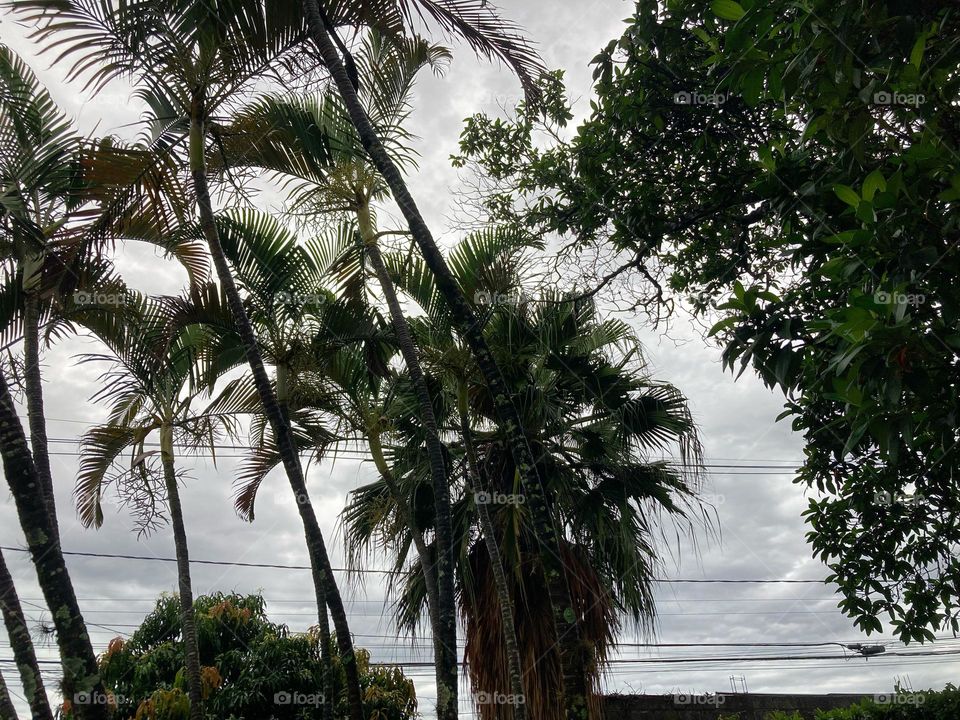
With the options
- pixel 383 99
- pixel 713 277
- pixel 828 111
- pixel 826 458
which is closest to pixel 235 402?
pixel 383 99

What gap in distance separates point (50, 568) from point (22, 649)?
102 cm

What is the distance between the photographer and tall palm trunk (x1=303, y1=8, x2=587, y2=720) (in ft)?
14.5

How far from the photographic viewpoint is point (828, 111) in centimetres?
382

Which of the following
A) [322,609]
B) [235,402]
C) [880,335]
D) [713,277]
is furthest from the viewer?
[235,402]

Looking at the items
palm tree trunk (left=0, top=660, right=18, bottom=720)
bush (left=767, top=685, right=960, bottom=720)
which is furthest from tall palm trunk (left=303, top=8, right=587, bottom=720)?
bush (left=767, top=685, right=960, bottom=720)

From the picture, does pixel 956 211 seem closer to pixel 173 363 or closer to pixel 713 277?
pixel 713 277

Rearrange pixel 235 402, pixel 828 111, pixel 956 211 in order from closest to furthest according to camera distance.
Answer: pixel 956 211, pixel 828 111, pixel 235 402

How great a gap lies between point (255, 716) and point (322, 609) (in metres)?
3.13

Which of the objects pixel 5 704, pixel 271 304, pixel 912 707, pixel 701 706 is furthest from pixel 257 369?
pixel 701 706

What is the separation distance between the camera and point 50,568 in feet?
13.3

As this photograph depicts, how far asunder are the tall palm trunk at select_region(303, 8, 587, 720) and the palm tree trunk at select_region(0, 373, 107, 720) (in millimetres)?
2426

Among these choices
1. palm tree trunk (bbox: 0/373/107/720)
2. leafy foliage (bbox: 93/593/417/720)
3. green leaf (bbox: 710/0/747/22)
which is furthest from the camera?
leafy foliage (bbox: 93/593/417/720)

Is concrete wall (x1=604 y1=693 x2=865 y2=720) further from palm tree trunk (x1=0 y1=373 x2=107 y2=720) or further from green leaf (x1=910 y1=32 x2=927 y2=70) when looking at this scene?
green leaf (x1=910 y1=32 x2=927 y2=70)

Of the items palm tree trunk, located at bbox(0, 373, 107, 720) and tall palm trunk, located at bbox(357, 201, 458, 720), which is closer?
palm tree trunk, located at bbox(0, 373, 107, 720)
